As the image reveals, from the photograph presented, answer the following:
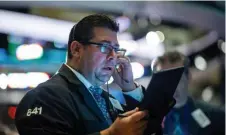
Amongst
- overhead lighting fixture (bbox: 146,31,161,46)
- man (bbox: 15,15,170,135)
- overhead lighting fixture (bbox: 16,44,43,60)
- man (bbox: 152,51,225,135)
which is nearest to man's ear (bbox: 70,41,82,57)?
man (bbox: 15,15,170,135)

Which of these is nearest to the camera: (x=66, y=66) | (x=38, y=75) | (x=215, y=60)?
(x=66, y=66)

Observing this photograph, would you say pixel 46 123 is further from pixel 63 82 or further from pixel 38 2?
pixel 38 2

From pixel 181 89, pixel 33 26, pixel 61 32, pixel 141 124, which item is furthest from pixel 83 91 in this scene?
pixel 61 32

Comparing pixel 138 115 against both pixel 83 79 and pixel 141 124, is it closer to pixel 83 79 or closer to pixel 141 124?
pixel 141 124

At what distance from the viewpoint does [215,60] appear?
10.6 metres

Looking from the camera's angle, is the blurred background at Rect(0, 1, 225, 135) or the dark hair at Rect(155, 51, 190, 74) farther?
the blurred background at Rect(0, 1, 225, 135)

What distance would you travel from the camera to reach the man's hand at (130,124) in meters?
1.16

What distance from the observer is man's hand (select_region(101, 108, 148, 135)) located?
1163mm

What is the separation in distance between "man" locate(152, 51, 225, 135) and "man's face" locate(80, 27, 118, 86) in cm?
76

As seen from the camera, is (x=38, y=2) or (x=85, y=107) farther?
(x=38, y=2)

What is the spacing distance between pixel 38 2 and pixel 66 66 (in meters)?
2.55

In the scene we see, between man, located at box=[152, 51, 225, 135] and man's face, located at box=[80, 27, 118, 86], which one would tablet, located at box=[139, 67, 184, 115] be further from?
man, located at box=[152, 51, 225, 135]

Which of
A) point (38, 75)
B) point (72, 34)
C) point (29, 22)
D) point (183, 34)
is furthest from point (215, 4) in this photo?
point (183, 34)

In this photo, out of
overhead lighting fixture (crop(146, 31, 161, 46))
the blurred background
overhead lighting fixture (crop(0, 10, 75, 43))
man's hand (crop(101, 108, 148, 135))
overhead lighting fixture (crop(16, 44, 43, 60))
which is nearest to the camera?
man's hand (crop(101, 108, 148, 135))
